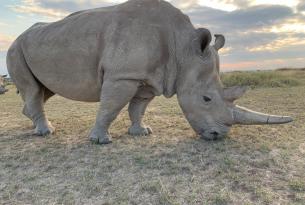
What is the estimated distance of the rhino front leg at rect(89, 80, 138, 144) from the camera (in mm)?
5480

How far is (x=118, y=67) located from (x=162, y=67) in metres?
0.65

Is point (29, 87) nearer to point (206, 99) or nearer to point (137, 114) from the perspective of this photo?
point (137, 114)

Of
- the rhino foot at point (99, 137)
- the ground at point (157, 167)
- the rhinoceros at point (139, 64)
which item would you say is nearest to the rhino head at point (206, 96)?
the rhinoceros at point (139, 64)

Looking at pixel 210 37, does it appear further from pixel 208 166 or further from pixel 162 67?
pixel 208 166

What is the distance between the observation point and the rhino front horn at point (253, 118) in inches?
207

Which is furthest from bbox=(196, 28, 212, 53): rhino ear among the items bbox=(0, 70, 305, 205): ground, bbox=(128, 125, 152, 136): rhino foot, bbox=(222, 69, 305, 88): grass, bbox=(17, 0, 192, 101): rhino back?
bbox=(222, 69, 305, 88): grass

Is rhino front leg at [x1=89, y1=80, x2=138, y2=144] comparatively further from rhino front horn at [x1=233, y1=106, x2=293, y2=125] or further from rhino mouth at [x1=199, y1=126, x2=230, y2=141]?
rhino front horn at [x1=233, y1=106, x2=293, y2=125]

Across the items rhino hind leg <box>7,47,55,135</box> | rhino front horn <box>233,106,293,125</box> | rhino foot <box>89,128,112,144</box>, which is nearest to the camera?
rhino front horn <box>233,106,293,125</box>

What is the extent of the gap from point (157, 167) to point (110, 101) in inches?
53.3

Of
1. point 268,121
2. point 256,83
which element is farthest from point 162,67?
point 256,83

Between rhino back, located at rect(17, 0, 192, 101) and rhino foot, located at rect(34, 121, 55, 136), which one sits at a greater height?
rhino back, located at rect(17, 0, 192, 101)

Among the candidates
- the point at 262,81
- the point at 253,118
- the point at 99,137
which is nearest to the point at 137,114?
the point at 99,137

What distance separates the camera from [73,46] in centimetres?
590

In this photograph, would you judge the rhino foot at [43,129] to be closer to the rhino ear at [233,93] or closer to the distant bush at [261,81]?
the rhino ear at [233,93]
